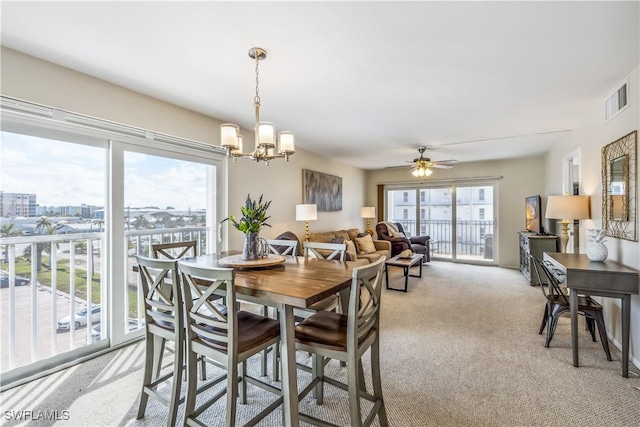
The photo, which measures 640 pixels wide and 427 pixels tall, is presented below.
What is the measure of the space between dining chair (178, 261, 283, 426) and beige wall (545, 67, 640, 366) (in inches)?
115

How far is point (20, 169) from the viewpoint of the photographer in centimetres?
214

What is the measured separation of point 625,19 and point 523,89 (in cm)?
97

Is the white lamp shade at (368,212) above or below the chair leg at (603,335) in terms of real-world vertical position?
above

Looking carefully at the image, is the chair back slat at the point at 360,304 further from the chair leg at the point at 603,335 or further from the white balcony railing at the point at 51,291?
the white balcony railing at the point at 51,291

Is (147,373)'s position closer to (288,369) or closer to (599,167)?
(288,369)

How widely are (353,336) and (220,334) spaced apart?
0.68 metres

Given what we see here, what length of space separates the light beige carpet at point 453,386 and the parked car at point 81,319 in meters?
0.37

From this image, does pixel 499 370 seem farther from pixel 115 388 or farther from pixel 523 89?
pixel 115 388

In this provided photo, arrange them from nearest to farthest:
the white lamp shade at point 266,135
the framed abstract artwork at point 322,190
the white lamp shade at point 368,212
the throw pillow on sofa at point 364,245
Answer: the white lamp shade at point 266,135 < the framed abstract artwork at point 322,190 < the throw pillow on sofa at point 364,245 < the white lamp shade at point 368,212

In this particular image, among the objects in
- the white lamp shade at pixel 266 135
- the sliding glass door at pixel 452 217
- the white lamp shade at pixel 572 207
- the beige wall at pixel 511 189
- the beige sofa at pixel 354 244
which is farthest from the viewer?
the sliding glass door at pixel 452 217

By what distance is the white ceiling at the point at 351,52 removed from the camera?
165cm

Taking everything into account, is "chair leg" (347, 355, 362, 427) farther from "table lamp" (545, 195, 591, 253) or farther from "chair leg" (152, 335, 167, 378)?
"table lamp" (545, 195, 591, 253)

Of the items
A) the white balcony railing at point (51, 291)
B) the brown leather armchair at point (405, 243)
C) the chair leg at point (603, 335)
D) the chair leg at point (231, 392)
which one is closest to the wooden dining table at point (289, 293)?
the chair leg at point (231, 392)

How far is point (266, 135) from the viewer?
2025 millimetres
